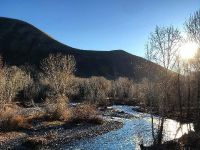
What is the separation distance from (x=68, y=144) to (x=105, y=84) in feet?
294

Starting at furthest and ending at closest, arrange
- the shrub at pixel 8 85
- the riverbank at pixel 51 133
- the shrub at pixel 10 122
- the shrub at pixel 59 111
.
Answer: the shrub at pixel 59 111 < the shrub at pixel 8 85 < the shrub at pixel 10 122 < the riverbank at pixel 51 133

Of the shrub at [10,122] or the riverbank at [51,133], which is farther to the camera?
the shrub at [10,122]

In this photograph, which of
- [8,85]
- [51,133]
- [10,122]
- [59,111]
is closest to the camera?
[51,133]

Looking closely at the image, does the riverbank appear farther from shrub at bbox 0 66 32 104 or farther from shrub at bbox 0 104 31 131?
shrub at bbox 0 66 32 104

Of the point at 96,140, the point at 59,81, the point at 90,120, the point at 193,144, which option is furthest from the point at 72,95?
the point at 193,144

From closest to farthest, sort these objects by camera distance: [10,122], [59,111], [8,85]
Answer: [10,122]
[59,111]
[8,85]

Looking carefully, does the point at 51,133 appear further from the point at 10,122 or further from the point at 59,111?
the point at 59,111

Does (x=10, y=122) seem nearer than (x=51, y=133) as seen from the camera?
No

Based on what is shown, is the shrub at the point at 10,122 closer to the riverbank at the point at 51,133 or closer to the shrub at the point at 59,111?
the riverbank at the point at 51,133

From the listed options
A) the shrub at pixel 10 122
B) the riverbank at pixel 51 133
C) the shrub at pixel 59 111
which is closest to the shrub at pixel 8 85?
the shrub at pixel 10 122

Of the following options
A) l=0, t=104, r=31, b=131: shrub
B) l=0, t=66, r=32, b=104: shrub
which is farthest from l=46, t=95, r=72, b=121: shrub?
l=0, t=104, r=31, b=131: shrub

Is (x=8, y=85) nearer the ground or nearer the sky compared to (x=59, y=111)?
nearer the sky

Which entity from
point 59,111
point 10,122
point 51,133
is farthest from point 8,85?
point 51,133

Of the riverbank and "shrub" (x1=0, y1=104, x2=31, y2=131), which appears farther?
"shrub" (x1=0, y1=104, x2=31, y2=131)
